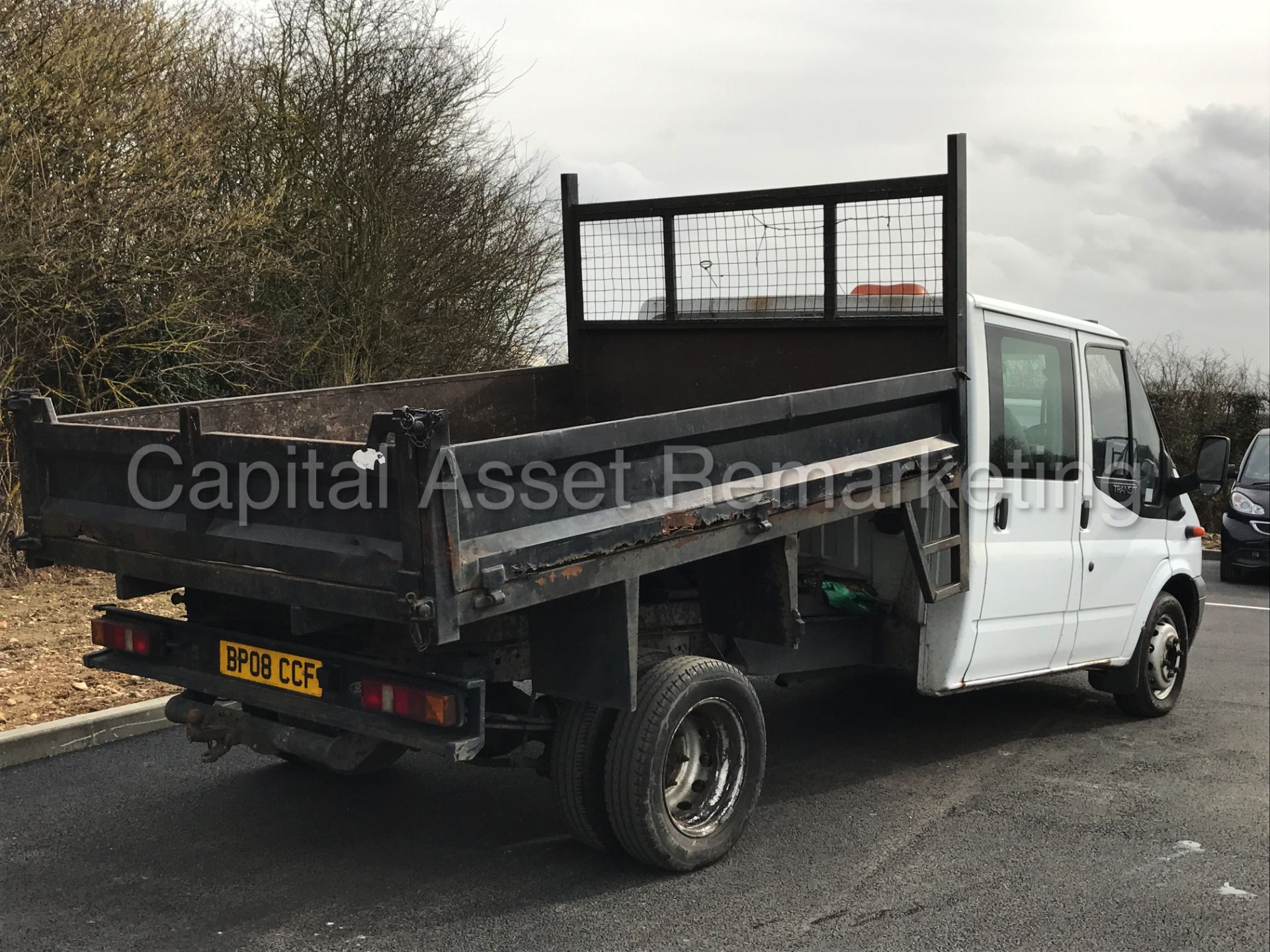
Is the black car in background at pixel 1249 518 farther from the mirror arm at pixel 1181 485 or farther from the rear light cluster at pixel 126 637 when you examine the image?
the rear light cluster at pixel 126 637

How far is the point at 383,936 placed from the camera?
388cm

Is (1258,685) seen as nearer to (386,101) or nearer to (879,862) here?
(879,862)

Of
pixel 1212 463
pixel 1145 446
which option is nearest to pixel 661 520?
pixel 1145 446

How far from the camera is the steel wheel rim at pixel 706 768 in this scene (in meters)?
4.47

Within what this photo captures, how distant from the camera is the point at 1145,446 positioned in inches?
260

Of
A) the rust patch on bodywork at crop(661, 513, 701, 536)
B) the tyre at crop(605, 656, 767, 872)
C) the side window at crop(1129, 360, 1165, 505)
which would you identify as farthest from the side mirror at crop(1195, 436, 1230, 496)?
the rust patch on bodywork at crop(661, 513, 701, 536)

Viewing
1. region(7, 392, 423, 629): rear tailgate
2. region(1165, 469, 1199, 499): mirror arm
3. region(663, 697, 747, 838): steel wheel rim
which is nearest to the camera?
region(7, 392, 423, 629): rear tailgate

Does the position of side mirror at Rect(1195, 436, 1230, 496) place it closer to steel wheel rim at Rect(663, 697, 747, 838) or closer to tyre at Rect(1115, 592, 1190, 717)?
tyre at Rect(1115, 592, 1190, 717)

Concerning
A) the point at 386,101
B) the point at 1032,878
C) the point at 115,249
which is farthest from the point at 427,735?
the point at 386,101

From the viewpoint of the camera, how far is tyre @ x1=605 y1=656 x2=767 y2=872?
4199 millimetres

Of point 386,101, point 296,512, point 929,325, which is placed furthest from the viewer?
point 386,101

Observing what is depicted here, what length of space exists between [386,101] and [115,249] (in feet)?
17.5

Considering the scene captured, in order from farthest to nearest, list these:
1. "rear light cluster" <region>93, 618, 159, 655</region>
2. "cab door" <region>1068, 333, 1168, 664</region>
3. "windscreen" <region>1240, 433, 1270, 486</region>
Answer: "windscreen" <region>1240, 433, 1270, 486</region> → "cab door" <region>1068, 333, 1168, 664</region> → "rear light cluster" <region>93, 618, 159, 655</region>

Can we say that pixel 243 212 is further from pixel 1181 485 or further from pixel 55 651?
pixel 1181 485
